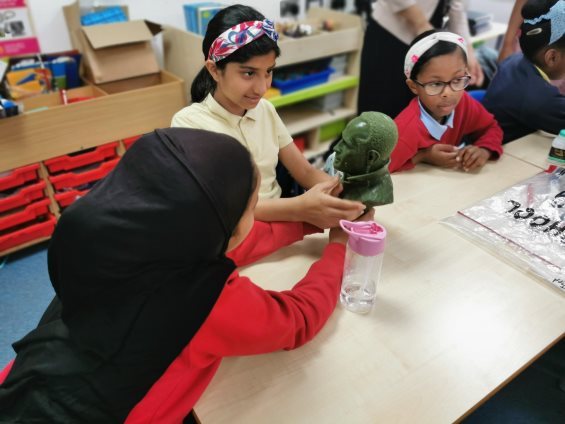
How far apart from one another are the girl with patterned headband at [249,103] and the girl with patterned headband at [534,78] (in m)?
0.94

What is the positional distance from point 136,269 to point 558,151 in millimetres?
1243

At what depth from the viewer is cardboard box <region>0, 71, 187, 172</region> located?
5.49 ft

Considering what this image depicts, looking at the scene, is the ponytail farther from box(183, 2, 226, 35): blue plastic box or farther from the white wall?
box(183, 2, 226, 35): blue plastic box

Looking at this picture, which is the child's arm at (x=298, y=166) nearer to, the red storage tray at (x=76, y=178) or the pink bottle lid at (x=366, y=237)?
the pink bottle lid at (x=366, y=237)

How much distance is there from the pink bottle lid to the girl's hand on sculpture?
14 cm

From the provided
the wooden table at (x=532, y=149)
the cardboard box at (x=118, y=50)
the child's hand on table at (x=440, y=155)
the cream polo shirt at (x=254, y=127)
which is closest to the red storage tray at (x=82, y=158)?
the cardboard box at (x=118, y=50)

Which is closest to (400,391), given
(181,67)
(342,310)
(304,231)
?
(342,310)

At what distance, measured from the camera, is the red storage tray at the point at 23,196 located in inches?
68.8

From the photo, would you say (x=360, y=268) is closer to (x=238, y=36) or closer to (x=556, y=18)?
(x=238, y=36)

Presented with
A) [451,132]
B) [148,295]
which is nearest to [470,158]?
[451,132]

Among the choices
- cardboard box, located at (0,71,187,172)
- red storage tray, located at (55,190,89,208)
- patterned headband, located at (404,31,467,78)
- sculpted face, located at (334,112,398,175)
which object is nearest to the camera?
sculpted face, located at (334,112,398,175)

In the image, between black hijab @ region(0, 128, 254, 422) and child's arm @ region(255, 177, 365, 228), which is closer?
black hijab @ region(0, 128, 254, 422)

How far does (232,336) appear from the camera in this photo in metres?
0.62

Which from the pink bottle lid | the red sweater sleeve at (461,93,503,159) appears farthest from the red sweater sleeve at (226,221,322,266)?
the red sweater sleeve at (461,93,503,159)
